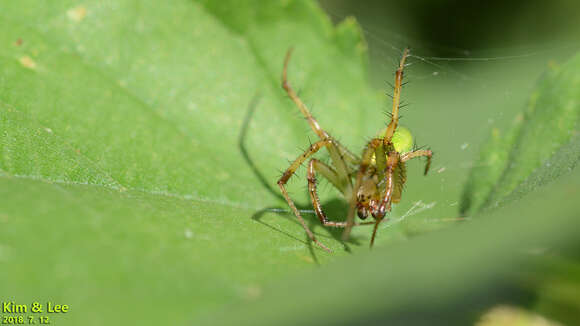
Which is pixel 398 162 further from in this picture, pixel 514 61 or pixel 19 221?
pixel 514 61

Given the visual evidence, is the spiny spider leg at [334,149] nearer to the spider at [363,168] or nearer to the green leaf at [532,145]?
the spider at [363,168]

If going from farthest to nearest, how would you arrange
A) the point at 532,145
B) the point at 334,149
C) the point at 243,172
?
1. the point at 334,149
2. the point at 243,172
3. the point at 532,145

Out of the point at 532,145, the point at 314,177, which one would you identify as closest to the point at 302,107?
the point at 314,177

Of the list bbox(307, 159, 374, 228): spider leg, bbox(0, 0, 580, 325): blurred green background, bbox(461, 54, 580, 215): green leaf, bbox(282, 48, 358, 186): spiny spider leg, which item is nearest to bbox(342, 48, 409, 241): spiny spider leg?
bbox(282, 48, 358, 186): spiny spider leg

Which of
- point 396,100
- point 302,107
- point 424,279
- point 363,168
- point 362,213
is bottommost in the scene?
point 424,279

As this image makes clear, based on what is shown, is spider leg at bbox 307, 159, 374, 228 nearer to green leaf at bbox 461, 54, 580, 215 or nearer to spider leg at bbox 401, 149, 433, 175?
spider leg at bbox 401, 149, 433, 175


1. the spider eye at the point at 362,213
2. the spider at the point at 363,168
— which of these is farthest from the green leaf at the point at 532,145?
the spider eye at the point at 362,213

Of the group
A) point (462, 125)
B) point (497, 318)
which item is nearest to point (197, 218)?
point (497, 318)

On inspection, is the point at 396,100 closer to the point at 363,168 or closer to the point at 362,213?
the point at 363,168
